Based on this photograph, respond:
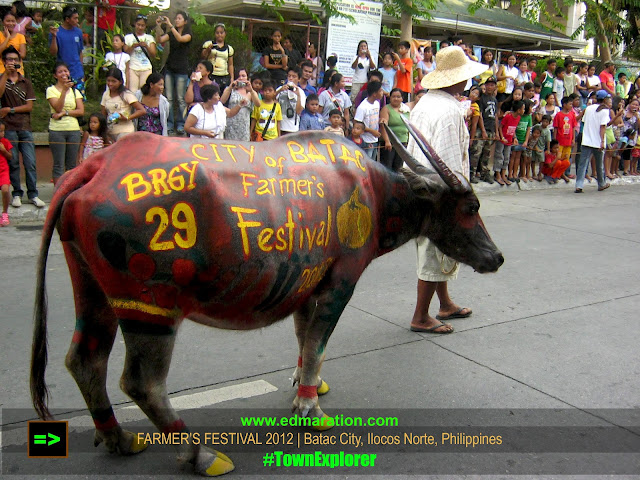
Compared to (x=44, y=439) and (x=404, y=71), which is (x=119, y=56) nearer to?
(x=404, y=71)

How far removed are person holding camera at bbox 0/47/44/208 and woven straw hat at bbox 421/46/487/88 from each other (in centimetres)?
533

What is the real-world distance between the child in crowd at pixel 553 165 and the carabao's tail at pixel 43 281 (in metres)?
11.4

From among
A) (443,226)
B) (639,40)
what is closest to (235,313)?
(443,226)

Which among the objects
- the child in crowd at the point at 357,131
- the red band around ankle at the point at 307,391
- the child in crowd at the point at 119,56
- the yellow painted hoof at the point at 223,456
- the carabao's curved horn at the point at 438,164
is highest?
the child in crowd at the point at 119,56

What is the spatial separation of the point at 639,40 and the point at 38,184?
21628 mm

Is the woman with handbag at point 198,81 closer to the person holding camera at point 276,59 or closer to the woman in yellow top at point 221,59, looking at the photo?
the woman in yellow top at point 221,59

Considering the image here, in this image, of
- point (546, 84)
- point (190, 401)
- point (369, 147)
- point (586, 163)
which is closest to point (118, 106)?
point (369, 147)

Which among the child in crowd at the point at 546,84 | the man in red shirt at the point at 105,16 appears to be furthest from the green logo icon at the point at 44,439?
the child in crowd at the point at 546,84

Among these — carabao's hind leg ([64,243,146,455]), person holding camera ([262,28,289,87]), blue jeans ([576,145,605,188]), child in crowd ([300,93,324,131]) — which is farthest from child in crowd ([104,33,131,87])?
blue jeans ([576,145,605,188])

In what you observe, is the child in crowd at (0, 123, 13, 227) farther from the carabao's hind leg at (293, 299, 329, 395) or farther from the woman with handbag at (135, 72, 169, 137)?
the carabao's hind leg at (293, 299, 329, 395)

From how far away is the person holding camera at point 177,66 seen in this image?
984cm

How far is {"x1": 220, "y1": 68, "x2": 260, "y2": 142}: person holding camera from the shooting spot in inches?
346

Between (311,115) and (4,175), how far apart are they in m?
4.05

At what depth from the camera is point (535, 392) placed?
3.93 metres
